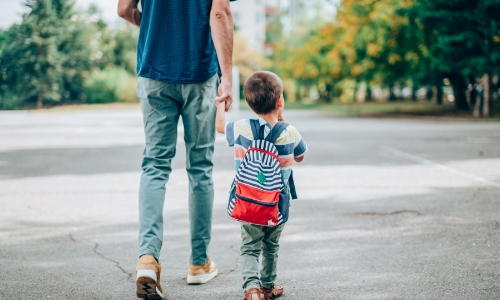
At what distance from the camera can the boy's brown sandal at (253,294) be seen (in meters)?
2.74

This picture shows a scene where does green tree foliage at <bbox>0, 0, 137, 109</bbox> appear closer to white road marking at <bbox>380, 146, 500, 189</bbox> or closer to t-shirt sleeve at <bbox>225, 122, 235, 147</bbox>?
white road marking at <bbox>380, 146, 500, 189</bbox>

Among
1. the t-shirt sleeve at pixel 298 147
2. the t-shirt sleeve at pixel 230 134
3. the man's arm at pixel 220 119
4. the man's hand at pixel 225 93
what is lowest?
the t-shirt sleeve at pixel 298 147

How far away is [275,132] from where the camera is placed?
2828 mm

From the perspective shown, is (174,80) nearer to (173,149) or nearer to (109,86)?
(173,149)

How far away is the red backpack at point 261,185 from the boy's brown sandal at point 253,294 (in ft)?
1.12

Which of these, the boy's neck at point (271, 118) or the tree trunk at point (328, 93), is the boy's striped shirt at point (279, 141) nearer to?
the boy's neck at point (271, 118)

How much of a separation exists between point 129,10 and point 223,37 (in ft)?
2.11

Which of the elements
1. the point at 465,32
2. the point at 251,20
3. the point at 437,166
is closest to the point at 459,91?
the point at 465,32

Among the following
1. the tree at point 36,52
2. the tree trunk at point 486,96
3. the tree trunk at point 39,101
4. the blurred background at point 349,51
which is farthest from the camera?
the tree trunk at point 486,96

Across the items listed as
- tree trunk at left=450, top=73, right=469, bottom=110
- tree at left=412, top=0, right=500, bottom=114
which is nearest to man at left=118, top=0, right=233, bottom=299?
tree at left=412, top=0, right=500, bottom=114

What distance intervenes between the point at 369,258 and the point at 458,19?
779 inches

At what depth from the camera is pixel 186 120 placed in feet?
10.2

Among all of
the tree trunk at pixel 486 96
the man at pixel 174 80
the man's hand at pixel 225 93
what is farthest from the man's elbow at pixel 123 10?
the tree trunk at pixel 486 96

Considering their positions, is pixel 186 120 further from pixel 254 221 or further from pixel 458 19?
A: pixel 458 19
